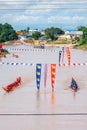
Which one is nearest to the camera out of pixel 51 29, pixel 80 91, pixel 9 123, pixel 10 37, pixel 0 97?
pixel 9 123

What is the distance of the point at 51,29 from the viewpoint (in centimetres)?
19000

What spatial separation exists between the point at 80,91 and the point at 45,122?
924 centimetres

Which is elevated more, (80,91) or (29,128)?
(29,128)

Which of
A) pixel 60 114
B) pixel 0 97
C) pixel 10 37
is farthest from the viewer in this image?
pixel 10 37

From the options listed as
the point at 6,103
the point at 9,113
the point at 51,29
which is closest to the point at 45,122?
the point at 9,113

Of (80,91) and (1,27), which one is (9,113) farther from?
(1,27)

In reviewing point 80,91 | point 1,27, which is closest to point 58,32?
point 1,27

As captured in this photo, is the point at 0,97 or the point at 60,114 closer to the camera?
the point at 60,114

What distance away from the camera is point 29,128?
13969 millimetres

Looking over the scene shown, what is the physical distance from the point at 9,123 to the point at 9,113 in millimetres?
1860

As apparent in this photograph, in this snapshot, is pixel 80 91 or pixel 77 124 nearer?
pixel 77 124

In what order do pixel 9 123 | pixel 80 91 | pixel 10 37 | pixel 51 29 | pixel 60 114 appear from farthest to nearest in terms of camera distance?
pixel 51 29, pixel 10 37, pixel 80 91, pixel 60 114, pixel 9 123

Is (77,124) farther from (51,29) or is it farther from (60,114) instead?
(51,29)

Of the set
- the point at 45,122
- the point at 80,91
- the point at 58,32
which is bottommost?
the point at 58,32
